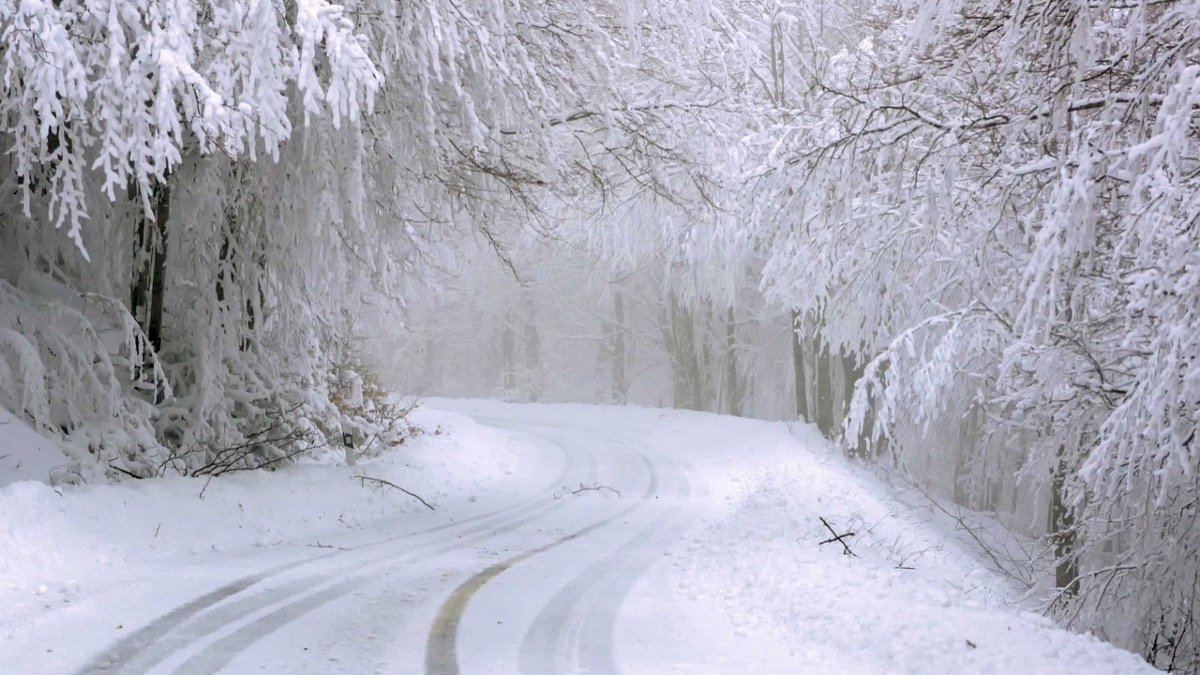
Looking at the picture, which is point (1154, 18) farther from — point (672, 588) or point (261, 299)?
point (261, 299)

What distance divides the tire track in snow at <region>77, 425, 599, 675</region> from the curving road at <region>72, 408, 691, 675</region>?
1 centimetres

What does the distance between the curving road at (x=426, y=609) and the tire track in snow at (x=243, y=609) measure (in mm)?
10

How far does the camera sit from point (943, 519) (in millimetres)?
22500

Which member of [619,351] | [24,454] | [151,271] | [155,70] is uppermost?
[155,70]

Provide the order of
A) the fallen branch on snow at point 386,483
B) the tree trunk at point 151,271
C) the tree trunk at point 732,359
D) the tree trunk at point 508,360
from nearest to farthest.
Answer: the tree trunk at point 151,271 → the fallen branch on snow at point 386,483 → the tree trunk at point 732,359 → the tree trunk at point 508,360

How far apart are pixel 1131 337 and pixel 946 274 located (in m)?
7.97

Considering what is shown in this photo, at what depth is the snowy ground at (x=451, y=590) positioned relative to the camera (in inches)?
220

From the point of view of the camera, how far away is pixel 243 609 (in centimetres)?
637

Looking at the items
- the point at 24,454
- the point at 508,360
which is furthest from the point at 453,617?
the point at 508,360

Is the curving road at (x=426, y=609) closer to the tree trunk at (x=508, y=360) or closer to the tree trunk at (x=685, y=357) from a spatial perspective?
the tree trunk at (x=685, y=357)

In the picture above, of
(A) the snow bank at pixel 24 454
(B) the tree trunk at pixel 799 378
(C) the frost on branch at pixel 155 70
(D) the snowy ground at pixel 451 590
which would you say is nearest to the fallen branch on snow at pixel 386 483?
(D) the snowy ground at pixel 451 590

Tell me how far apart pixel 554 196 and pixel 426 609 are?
628 centimetres

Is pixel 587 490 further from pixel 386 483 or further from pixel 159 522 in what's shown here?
pixel 159 522

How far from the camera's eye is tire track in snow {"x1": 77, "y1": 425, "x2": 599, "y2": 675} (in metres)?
5.14
